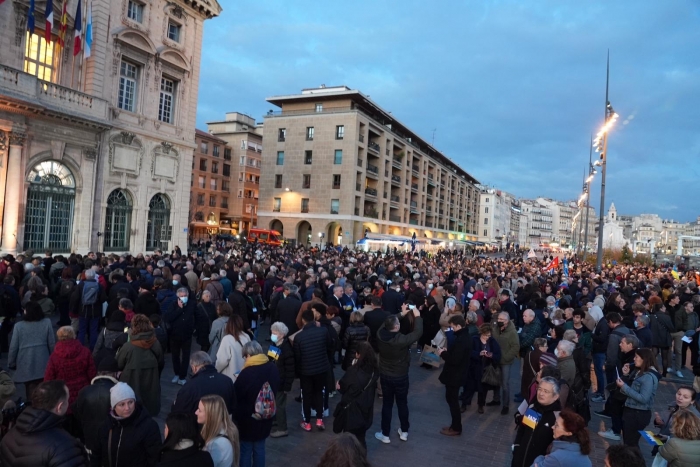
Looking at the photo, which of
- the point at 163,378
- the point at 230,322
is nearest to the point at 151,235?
the point at 163,378

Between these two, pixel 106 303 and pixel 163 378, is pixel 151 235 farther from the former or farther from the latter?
pixel 163 378

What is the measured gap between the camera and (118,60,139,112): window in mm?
22516

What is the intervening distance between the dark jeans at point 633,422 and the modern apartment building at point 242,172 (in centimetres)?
5813

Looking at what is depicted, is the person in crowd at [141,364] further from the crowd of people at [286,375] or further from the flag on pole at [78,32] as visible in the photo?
the flag on pole at [78,32]

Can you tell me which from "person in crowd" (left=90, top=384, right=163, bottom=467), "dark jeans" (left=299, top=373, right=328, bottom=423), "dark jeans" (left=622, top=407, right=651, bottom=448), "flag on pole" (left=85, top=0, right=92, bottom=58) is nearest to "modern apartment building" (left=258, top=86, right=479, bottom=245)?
"flag on pole" (left=85, top=0, right=92, bottom=58)

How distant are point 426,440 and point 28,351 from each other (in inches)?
214

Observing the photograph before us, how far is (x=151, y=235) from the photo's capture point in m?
24.8

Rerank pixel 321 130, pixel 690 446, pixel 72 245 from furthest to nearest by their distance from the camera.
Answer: pixel 321 130
pixel 72 245
pixel 690 446

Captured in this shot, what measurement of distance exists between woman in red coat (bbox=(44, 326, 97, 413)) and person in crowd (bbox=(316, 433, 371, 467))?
361cm

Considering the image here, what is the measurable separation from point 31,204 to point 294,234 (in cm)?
3091

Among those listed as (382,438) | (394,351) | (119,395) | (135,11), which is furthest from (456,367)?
(135,11)

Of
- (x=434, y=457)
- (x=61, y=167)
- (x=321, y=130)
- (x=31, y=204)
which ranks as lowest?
(x=434, y=457)

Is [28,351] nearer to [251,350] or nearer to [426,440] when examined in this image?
[251,350]

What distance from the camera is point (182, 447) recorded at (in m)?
3.01
